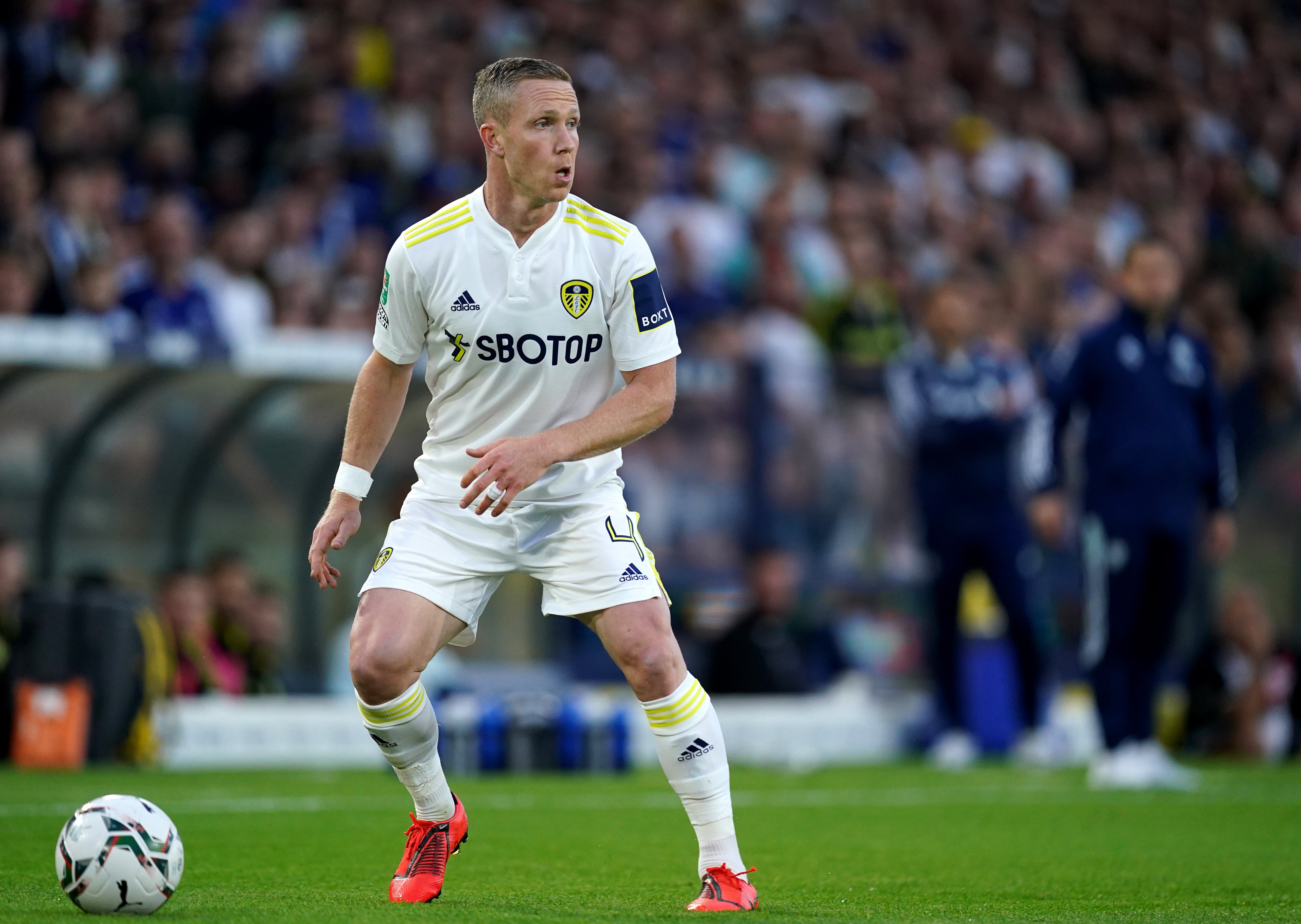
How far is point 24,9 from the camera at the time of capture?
13.8 metres

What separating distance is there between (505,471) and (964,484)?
732cm

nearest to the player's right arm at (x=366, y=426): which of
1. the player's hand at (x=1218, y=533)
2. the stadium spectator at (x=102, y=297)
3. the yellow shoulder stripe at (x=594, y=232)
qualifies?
the yellow shoulder stripe at (x=594, y=232)

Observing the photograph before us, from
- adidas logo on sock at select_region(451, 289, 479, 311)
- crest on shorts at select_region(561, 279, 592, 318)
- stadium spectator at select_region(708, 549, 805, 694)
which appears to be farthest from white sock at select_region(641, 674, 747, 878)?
stadium spectator at select_region(708, 549, 805, 694)

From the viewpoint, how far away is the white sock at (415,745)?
5.27 meters

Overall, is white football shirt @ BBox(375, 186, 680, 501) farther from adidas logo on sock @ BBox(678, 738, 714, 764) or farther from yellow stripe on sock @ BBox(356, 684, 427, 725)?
adidas logo on sock @ BBox(678, 738, 714, 764)

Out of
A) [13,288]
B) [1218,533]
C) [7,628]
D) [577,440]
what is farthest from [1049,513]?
[13,288]

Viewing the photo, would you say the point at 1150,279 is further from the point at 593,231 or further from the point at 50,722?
the point at 50,722

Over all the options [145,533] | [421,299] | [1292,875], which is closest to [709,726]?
[421,299]

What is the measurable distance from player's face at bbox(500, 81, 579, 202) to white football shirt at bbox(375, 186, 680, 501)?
0.50ft

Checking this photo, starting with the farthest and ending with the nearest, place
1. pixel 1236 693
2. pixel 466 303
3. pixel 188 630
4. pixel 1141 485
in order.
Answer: pixel 1236 693, pixel 188 630, pixel 1141 485, pixel 466 303

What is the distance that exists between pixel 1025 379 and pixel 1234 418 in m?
3.23

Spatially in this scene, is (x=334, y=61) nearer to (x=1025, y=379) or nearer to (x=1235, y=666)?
(x=1025, y=379)

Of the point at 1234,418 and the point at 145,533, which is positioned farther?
the point at 1234,418

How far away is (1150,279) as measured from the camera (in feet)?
31.5
